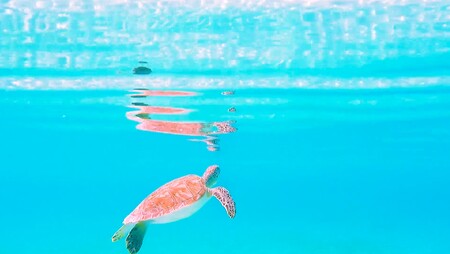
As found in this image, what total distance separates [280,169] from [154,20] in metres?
50.0

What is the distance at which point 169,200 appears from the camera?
7.48m

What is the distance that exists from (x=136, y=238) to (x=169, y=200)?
41.1 inches

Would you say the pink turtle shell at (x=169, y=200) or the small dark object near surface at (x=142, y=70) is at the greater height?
the small dark object near surface at (x=142, y=70)

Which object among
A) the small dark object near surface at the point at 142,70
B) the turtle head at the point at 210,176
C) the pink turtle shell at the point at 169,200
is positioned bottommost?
the turtle head at the point at 210,176

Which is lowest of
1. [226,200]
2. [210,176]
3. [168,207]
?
[210,176]

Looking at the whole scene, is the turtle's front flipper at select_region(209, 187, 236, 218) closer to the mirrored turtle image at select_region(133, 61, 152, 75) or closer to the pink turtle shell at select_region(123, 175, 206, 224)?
the pink turtle shell at select_region(123, 175, 206, 224)

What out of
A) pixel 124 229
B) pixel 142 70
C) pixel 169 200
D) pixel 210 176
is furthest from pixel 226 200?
pixel 142 70

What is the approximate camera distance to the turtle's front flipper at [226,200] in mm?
7989

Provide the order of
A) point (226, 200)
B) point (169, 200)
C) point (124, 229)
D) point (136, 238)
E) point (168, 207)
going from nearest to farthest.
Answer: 1. point (136, 238)
2. point (124, 229)
3. point (168, 207)
4. point (169, 200)
5. point (226, 200)

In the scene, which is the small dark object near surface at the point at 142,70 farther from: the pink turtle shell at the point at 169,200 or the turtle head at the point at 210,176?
the pink turtle shell at the point at 169,200

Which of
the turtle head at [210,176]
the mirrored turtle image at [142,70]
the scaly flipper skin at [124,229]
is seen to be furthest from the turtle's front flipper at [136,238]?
the mirrored turtle image at [142,70]

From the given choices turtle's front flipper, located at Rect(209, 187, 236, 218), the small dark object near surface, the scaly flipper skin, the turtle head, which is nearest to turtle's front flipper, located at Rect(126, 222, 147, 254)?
the scaly flipper skin

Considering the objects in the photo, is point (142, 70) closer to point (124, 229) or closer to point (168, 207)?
point (168, 207)

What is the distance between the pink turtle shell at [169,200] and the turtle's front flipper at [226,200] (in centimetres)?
41
